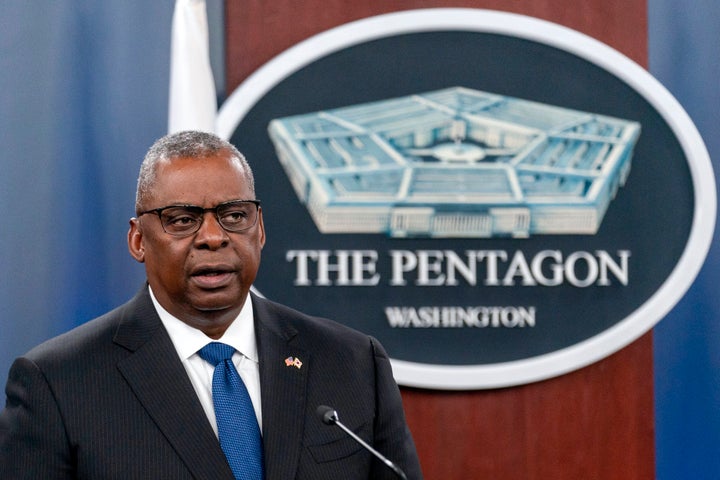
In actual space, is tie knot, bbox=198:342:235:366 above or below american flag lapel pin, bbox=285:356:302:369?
above

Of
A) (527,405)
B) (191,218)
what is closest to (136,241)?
(191,218)

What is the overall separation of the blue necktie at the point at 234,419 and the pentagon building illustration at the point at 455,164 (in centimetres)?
131

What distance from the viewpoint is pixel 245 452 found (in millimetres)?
1525

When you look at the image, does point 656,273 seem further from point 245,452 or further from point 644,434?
point 245,452

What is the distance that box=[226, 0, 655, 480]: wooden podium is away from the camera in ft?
9.46

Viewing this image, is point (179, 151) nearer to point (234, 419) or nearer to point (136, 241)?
point (136, 241)

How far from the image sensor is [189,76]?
2646 millimetres

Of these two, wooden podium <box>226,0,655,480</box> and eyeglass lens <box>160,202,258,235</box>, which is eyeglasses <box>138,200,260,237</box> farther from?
wooden podium <box>226,0,655,480</box>

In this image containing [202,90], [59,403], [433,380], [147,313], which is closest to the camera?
[59,403]

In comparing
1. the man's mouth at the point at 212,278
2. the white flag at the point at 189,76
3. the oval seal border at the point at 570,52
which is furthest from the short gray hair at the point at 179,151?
the oval seal border at the point at 570,52

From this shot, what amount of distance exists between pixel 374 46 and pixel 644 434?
1428 mm

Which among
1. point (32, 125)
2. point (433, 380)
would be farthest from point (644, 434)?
point (32, 125)

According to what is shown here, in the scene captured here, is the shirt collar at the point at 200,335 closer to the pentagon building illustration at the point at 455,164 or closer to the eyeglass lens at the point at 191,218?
the eyeglass lens at the point at 191,218

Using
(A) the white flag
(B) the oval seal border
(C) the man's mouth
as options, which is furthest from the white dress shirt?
(B) the oval seal border
